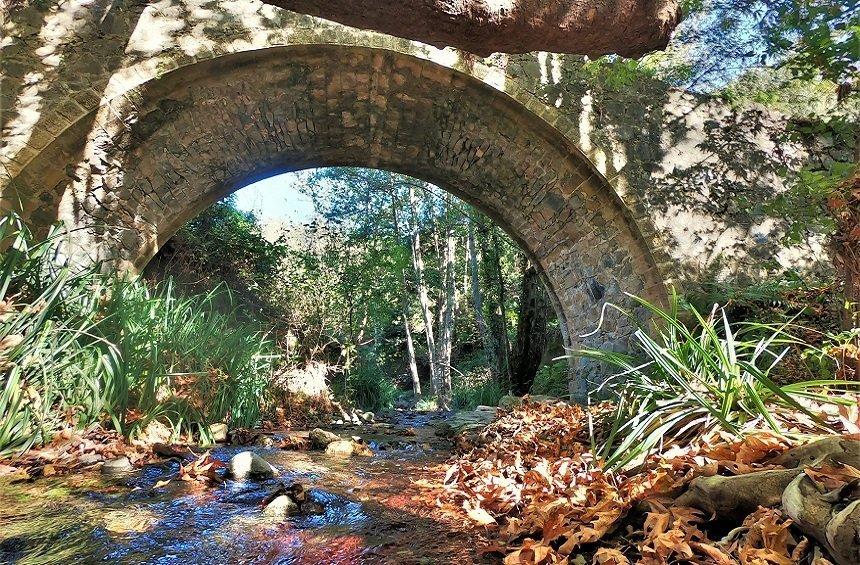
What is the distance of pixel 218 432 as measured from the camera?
3.49 m

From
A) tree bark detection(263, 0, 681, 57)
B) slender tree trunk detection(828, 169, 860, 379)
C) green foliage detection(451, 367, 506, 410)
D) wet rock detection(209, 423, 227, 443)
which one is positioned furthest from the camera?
green foliage detection(451, 367, 506, 410)

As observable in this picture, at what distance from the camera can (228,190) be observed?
4.94 meters

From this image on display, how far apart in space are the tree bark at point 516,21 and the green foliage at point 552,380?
577 cm

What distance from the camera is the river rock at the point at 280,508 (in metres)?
1.84

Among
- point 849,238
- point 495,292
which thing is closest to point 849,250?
point 849,238

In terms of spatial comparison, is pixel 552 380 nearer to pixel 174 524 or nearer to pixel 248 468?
pixel 248 468

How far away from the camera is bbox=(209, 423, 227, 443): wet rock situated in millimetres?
3443

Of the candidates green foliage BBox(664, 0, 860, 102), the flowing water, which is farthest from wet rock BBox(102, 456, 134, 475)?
green foliage BBox(664, 0, 860, 102)

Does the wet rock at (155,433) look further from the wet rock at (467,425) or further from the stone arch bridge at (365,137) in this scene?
the wet rock at (467,425)

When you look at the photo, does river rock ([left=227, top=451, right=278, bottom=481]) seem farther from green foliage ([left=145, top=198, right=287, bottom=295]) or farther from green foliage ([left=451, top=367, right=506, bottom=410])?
green foliage ([left=451, top=367, right=506, bottom=410])

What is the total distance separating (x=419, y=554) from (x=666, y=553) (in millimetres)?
706

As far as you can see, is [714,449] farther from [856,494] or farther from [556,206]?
[556,206]

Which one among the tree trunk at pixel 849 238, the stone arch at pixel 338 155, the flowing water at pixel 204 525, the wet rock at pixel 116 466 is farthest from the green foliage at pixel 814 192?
the wet rock at pixel 116 466

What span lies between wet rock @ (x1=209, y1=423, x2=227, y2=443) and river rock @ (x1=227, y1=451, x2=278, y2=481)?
1.14 m
